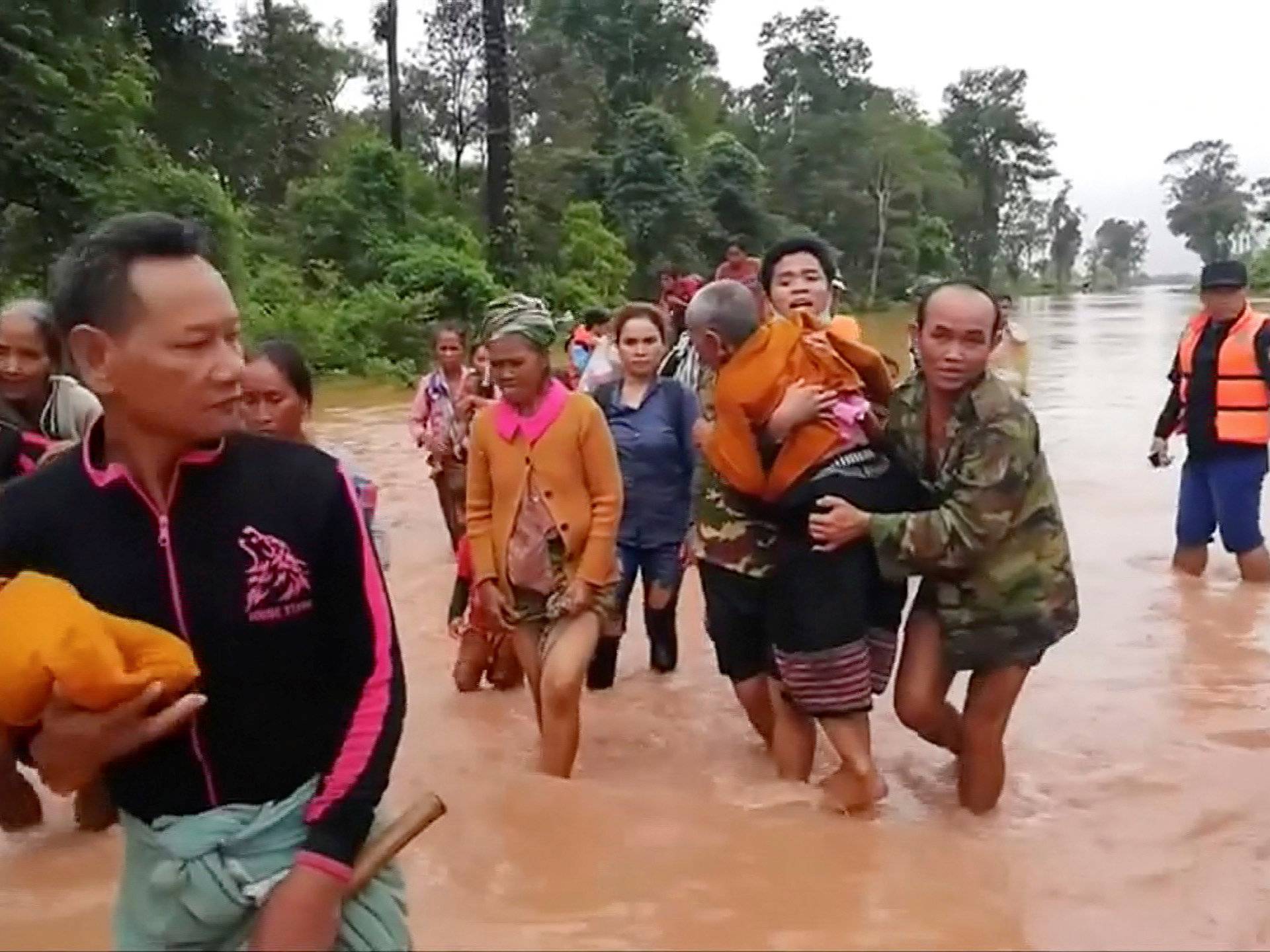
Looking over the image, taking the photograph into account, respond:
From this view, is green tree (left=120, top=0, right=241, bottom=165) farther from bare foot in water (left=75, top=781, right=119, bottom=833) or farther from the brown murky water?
bare foot in water (left=75, top=781, right=119, bottom=833)

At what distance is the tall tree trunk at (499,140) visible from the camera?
23250 millimetres

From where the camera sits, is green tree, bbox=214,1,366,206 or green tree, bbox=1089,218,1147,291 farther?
green tree, bbox=1089,218,1147,291

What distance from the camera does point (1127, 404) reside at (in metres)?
19.6

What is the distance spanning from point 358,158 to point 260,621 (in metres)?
29.2

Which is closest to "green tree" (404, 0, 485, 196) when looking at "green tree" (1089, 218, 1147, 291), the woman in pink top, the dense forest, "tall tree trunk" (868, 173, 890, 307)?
the dense forest

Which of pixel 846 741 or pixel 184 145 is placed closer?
pixel 846 741

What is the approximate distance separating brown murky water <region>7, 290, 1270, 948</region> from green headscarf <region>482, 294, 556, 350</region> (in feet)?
5.02

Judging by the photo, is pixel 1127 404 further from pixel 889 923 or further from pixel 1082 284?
pixel 1082 284

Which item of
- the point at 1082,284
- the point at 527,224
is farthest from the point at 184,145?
the point at 1082,284

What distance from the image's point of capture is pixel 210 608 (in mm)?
2133

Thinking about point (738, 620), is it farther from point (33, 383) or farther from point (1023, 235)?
point (1023, 235)

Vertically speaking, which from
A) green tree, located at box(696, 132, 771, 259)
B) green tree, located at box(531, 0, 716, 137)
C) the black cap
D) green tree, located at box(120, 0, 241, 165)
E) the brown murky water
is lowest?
the brown murky water

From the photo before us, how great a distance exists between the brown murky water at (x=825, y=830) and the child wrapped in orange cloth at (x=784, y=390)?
1134 mm

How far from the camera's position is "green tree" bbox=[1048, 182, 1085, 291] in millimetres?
112875
